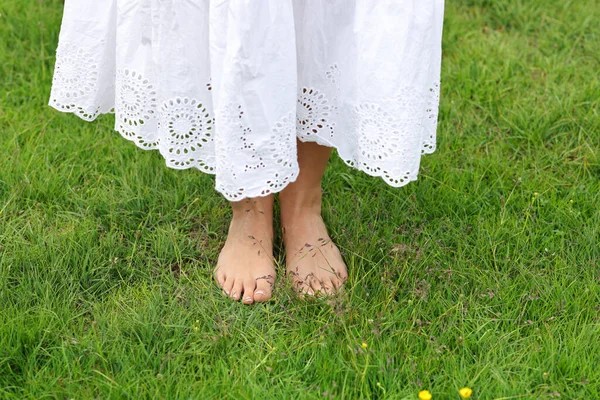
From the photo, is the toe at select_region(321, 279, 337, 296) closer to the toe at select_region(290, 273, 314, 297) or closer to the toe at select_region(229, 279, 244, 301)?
the toe at select_region(290, 273, 314, 297)

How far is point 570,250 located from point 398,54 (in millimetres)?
824

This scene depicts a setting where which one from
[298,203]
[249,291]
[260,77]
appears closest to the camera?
[260,77]

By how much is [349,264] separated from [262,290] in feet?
0.75

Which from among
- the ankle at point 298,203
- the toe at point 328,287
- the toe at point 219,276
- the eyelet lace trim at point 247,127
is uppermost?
the eyelet lace trim at point 247,127

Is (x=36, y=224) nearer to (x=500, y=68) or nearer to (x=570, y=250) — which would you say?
(x=570, y=250)

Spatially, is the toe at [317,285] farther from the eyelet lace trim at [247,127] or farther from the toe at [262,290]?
the eyelet lace trim at [247,127]

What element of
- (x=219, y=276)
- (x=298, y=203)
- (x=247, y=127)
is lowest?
(x=219, y=276)

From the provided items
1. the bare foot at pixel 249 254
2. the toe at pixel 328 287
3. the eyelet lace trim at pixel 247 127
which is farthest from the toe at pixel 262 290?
the eyelet lace trim at pixel 247 127

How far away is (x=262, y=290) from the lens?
1551 millimetres

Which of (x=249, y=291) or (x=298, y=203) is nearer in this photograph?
(x=249, y=291)

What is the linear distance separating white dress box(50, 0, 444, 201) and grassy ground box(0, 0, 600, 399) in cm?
36

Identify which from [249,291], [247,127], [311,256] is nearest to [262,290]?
[249,291]

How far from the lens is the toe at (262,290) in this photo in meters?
1.54

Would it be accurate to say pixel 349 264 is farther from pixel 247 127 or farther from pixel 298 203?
pixel 247 127
